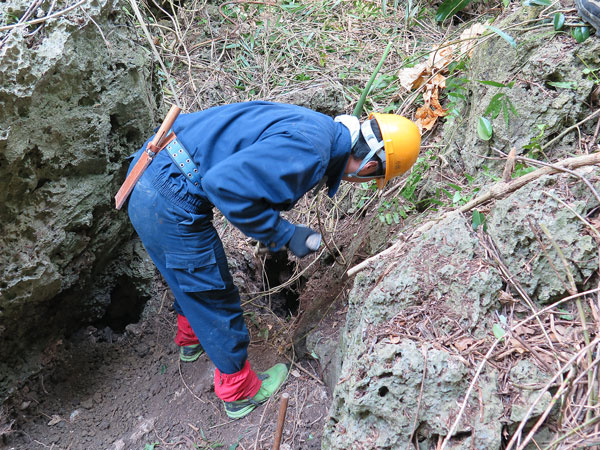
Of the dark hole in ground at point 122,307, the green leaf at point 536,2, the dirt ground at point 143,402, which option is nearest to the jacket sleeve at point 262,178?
the dirt ground at point 143,402

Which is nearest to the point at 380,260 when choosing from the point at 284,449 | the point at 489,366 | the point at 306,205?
the point at 489,366

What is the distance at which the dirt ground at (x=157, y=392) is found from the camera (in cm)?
261

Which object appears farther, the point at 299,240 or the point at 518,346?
the point at 299,240

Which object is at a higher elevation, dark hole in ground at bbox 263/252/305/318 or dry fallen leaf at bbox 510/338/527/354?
dry fallen leaf at bbox 510/338/527/354

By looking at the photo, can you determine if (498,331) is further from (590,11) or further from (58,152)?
(58,152)

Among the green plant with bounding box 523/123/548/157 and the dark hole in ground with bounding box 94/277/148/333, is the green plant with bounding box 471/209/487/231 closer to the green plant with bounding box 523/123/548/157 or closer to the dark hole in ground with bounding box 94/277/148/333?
the green plant with bounding box 523/123/548/157

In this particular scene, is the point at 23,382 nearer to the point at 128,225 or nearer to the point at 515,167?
the point at 128,225

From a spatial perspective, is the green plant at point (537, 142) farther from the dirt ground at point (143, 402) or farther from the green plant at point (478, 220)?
the dirt ground at point (143, 402)

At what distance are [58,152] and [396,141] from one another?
184 cm

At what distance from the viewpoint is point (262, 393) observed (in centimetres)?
275

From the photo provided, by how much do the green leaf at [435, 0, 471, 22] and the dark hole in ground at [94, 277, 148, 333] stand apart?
3.65 meters

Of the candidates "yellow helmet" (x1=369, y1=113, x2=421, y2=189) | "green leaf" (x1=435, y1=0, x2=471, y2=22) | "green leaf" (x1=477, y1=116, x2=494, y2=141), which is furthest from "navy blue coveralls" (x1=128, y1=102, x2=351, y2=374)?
"green leaf" (x1=435, y1=0, x2=471, y2=22)

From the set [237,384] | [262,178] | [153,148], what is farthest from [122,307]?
[262,178]

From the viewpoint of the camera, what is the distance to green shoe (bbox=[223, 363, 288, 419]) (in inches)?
106
